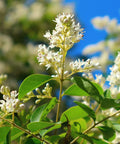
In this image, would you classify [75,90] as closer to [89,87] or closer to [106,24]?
[89,87]

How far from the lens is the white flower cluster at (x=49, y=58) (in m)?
0.60

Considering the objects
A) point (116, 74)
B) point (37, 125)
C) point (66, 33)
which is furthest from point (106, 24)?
point (37, 125)

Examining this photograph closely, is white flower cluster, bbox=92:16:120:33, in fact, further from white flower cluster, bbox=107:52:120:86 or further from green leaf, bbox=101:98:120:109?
green leaf, bbox=101:98:120:109

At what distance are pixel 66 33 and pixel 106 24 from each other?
Result: 2516 mm

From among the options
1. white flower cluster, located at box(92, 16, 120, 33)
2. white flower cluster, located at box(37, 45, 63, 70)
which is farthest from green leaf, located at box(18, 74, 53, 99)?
white flower cluster, located at box(92, 16, 120, 33)

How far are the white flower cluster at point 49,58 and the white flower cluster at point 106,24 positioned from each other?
2.24 metres

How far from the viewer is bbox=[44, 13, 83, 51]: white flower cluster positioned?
0.58 meters

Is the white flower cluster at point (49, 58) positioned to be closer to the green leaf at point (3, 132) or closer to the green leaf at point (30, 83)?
the green leaf at point (30, 83)

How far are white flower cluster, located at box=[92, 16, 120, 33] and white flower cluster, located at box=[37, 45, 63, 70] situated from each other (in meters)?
2.24

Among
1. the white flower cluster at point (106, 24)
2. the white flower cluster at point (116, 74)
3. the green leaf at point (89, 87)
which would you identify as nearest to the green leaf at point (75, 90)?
the green leaf at point (89, 87)

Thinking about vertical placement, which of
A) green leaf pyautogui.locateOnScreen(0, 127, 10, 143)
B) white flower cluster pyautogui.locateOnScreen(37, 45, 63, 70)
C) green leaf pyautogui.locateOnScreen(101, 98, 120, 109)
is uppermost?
white flower cluster pyautogui.locateOnScreen(37, 45, 63, 70)

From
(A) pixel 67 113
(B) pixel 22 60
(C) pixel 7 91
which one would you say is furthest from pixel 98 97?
(B) pixel 22 60

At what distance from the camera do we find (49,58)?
1.98 feet

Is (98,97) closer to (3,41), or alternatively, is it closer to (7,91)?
(7,91)
